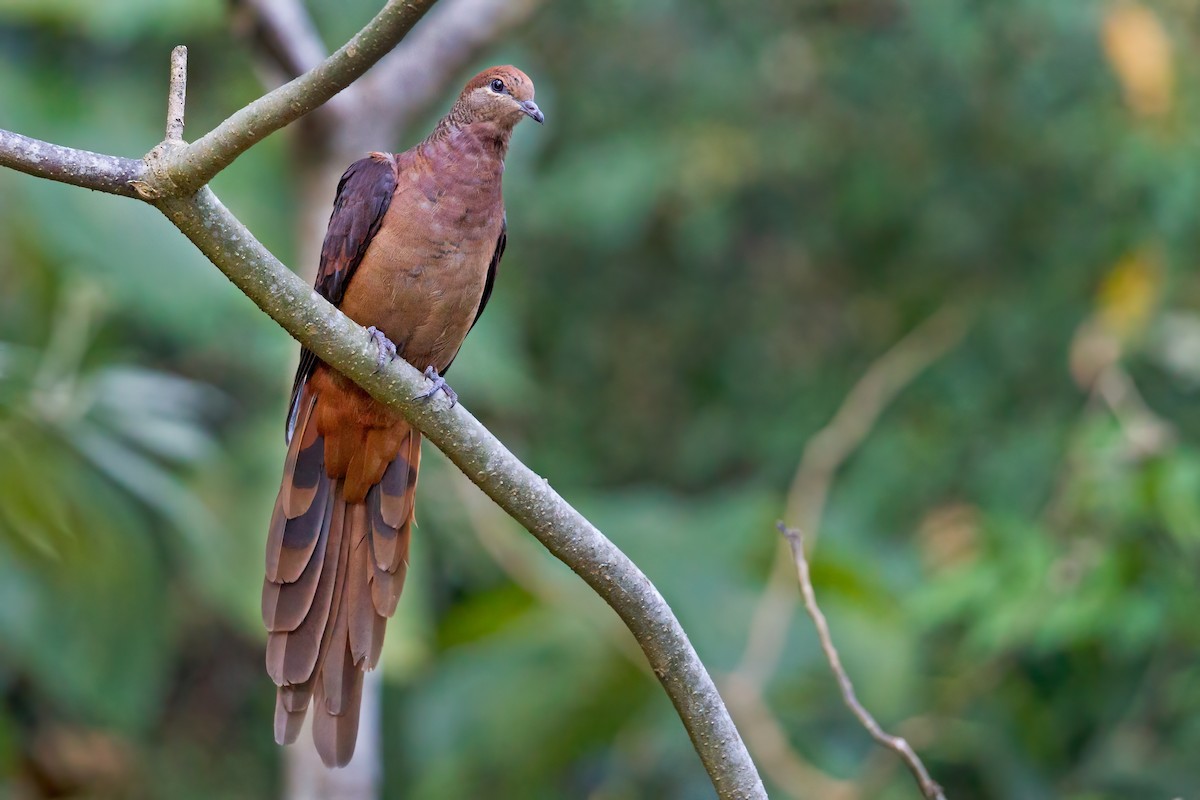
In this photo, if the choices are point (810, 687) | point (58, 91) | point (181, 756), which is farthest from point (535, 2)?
point (181, 756)

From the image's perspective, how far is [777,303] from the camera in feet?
26.3

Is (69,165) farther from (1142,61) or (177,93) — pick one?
(1142,61)

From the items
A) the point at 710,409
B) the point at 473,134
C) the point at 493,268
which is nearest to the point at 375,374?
the point at 473,134

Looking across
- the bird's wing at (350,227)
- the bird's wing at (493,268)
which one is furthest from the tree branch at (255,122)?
the bird's wing at (493,268)

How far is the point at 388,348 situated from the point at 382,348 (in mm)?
317

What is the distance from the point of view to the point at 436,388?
7.98ft

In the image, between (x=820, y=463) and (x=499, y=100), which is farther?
(x=820, y=463)

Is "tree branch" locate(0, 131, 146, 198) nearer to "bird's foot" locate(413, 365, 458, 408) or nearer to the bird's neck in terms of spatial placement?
"bird's foot" locate(413, 365, 458, 408)

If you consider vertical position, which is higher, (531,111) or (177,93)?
(531,111)

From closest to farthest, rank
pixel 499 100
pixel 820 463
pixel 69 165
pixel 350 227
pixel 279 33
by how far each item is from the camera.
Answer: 1. pixel 69 165
2. pixel 350 227
3. pixel 499 100
4. pixel 279 33
5. pixel 820 463

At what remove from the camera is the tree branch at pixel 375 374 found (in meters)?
1.97

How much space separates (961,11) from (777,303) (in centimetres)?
212

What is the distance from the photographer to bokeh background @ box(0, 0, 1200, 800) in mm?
4676

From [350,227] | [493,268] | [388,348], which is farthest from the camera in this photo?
[493,268]
